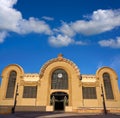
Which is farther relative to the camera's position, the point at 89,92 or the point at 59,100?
the point at 89,92

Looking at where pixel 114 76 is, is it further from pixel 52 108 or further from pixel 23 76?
pixel 23 76

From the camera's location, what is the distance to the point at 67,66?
1805 inches

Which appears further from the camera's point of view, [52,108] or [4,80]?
[4,80]

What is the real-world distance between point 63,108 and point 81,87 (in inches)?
265

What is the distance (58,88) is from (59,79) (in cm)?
236

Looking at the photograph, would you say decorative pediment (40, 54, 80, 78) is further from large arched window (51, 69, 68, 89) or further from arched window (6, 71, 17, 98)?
arched window (6, 71, 17, 98)

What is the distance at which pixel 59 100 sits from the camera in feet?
142

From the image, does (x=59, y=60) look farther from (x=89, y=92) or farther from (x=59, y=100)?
(x=89, y=92)

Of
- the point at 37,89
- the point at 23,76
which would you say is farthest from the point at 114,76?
the point at 23,76

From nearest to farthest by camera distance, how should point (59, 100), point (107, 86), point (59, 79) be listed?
point (59, 100)
point (107, 86)
point (59, 79)

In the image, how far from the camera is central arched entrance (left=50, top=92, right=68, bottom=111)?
140 ft

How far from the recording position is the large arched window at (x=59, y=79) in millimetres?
43875

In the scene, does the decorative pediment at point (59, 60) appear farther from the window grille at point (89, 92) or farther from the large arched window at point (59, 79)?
the window grille at point (89, 92)

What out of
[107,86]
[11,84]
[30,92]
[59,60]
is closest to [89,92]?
[107,86]
